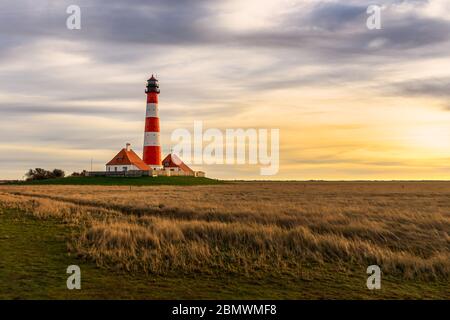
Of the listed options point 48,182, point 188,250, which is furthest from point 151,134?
point 188,250

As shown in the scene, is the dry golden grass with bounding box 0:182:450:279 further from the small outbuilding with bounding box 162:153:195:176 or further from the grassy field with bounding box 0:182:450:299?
the small outbuilding with bounding box 162:153:195:176

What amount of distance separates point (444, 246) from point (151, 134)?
6970 cm

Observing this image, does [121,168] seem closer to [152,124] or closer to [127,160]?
[127,160]

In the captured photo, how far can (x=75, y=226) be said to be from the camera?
64.1ft

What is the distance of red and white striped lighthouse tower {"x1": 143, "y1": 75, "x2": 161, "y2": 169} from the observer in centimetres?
8112

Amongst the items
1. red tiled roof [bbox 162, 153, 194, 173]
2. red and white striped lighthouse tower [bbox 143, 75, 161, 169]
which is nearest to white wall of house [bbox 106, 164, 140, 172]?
red and white striped lighthouse tower [bbox 143, 75, 161, 169]

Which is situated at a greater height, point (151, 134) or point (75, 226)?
point (151, 134)

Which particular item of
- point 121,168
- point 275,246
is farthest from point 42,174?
point 275,246

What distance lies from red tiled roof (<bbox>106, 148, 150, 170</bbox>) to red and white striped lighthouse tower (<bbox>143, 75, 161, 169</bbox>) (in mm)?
3433

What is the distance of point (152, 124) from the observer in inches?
3184
